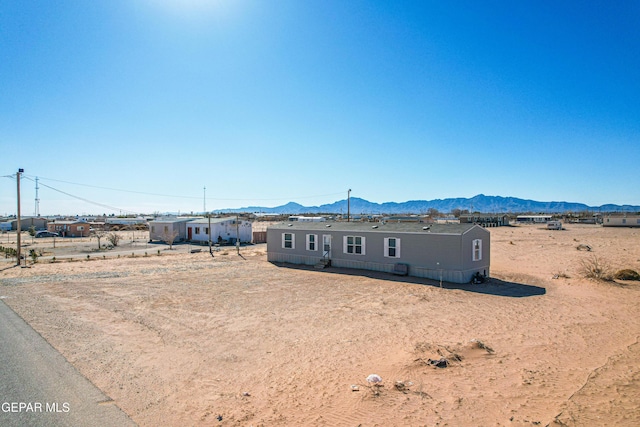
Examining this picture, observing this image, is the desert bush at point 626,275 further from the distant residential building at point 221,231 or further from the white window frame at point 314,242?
the distant residential building at point 221,231

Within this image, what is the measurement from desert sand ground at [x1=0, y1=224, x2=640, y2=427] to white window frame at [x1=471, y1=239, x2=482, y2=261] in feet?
6.02

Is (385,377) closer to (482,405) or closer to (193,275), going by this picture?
(482,405)

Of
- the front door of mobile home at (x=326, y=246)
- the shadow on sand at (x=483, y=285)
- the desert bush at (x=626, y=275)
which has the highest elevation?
the front door of mobile home at (x=326, y=246)

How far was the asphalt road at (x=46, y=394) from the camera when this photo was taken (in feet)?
20.4

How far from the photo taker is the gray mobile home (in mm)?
19906

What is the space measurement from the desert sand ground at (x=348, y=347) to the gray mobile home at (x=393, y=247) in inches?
52.5

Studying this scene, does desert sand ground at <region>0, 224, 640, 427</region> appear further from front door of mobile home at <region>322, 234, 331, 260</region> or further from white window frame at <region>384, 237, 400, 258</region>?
front door of mobile home at <region>322, 234, 331, 260</region>

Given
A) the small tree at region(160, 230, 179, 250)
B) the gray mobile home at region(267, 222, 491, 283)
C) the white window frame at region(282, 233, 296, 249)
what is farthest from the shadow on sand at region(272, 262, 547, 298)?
the small tree at region(160, 230, 179, 250)

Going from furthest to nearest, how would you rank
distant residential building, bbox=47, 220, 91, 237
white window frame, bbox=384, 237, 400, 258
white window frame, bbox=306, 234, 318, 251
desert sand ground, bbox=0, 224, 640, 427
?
A: distant residential building, bbox=47, 220, 91, 237
white window frame, bbox=306, 234, 318, 251
white window frame, bbox=384, 237, 400, 258
desert sand ground, bbox=0, 224, 640, 427

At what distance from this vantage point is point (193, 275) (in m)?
22.3

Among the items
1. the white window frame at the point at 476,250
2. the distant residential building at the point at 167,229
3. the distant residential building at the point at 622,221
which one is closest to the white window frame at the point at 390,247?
the white window frame at the point at 476,250

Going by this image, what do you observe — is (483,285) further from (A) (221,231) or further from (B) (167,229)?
(B) (167,229)

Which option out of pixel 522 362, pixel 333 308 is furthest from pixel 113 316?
pixel 522 362

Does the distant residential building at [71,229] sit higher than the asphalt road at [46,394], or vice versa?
the distant residential building at [71,229]
